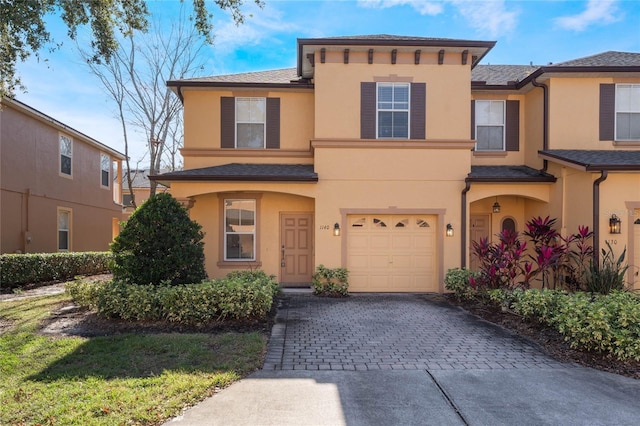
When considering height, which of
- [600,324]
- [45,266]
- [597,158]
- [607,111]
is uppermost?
[607,111]

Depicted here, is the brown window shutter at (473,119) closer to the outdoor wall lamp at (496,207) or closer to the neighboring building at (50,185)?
Result: the outdoor wall lamp at (496,207)

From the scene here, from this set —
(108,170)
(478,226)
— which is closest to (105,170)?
(108,170)

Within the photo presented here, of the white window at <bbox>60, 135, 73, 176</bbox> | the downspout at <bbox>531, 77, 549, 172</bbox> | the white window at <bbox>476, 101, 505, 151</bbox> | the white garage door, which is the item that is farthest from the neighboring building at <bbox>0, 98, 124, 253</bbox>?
the downspout at <bbox>531, 77, 549, 172</bbox>

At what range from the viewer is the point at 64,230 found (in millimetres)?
15469

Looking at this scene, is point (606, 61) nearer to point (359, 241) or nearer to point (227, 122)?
point (359, 241)

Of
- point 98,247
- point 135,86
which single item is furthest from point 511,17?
point 98,247

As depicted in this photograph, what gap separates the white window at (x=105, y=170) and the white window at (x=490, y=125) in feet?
56.8

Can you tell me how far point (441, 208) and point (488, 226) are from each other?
2.23 m

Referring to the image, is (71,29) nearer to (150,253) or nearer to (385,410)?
(150,253)

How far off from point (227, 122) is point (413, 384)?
907cm

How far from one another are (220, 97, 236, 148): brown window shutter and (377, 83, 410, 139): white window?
436 centimetres

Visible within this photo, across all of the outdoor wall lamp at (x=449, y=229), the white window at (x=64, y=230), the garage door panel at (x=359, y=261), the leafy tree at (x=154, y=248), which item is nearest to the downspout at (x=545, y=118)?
the outdoor wall lamp at (x=449, y=229)

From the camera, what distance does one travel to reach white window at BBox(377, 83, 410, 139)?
1029 cm

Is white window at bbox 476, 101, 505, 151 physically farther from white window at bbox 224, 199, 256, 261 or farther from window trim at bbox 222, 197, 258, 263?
white window at bbox 224, 199, 256, 261
